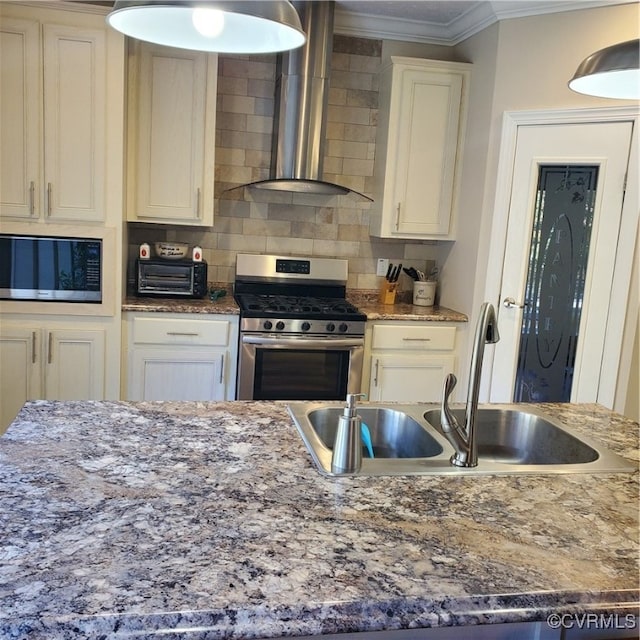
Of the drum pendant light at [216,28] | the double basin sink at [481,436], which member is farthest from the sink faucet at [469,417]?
the drum pendant light at [216,28]

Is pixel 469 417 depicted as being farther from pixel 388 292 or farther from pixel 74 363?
pixel 388 292

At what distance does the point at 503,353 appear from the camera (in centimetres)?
360

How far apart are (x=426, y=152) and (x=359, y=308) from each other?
1037mm

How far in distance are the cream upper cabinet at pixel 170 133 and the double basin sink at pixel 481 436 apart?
2032 mm

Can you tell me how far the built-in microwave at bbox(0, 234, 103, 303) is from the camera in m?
3.29

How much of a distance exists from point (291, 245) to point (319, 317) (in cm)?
79

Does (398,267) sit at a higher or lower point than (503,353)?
higher

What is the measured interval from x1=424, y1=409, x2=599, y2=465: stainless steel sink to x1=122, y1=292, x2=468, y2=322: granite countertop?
171 centimetres

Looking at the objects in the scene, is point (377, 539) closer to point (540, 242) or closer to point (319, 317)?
point (319, 317)

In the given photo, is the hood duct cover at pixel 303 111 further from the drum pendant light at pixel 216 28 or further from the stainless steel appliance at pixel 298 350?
the drum pendant light at pixel 216 28

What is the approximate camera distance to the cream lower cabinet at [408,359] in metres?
3.72

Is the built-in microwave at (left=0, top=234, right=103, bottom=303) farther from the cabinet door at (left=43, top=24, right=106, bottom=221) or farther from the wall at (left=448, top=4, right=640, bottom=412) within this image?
the wall at (left=448, top=4, right=640, bottom=412)

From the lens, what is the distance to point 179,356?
3.49 m

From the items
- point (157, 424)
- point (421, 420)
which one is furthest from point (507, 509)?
point (157, 424)
